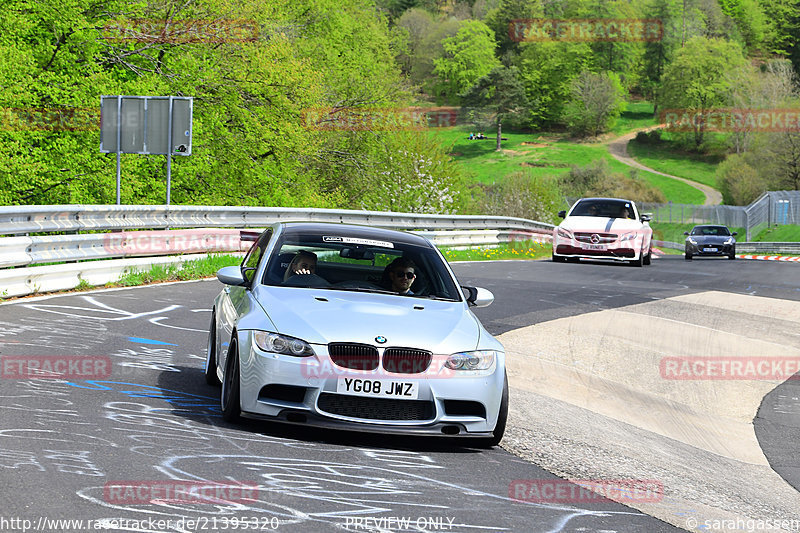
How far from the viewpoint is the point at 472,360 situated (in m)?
6.56

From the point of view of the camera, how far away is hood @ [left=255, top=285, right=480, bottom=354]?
636 centimetres

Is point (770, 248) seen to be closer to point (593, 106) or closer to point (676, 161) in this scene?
point (676, 161)

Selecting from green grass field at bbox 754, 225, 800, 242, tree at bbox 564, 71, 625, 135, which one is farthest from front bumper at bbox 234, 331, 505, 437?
tree at bbox 564, 71, 625, 135

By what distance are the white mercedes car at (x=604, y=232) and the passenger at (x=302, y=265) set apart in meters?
18.6

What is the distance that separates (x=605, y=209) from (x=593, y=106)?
13636 cm

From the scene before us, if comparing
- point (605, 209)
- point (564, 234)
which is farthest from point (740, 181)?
point (564, 234)

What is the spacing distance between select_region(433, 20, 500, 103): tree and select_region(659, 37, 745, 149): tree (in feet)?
110

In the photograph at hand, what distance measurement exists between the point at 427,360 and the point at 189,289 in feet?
32.4

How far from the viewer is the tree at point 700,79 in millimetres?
147625

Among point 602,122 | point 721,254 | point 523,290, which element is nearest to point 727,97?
point 602,122

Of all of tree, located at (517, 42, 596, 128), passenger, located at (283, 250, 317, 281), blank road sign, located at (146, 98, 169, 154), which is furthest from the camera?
tree, located at (517, 42, 596, 128)

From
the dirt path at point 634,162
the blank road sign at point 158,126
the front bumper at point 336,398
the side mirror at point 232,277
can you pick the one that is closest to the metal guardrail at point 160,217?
the blank road sign at point 158,126

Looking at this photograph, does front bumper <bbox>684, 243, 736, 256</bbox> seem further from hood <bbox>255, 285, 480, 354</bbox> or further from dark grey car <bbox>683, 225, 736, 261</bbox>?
hood <bbox>255, 285, 480, 354</bbox>

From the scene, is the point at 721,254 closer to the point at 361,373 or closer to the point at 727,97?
the point at 361,373
